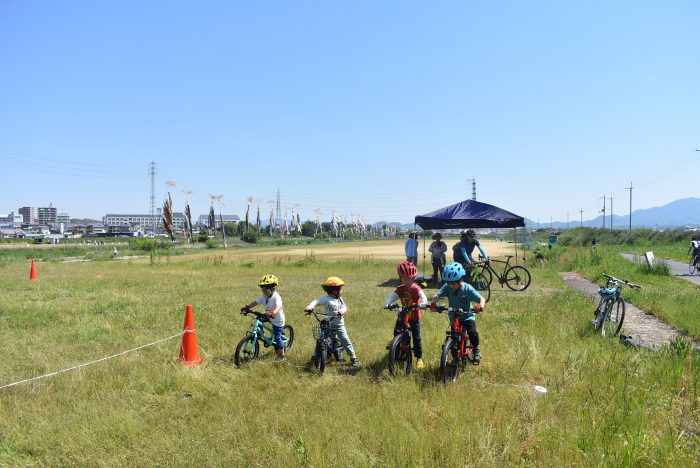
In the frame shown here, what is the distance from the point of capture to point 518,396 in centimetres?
537

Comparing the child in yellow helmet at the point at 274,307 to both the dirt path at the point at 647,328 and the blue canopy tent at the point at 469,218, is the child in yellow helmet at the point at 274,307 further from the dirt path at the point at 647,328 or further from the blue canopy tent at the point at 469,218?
the blue canopy tent at the point at 469,218

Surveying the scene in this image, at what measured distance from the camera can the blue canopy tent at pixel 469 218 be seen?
733 inches

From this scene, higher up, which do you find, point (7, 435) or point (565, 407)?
point (565, 407)

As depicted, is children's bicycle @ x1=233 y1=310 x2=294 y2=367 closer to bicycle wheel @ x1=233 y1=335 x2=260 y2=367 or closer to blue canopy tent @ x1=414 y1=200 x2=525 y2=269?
bicycle wheel @ x1=233 y1=335 x2=260 y2=367

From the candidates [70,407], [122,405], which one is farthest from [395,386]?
[70,407]

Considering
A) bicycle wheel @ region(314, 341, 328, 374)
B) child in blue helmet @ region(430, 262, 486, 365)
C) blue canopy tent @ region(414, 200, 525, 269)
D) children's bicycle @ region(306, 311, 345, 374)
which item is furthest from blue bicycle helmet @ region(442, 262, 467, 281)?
blue canopy tent @ region(414, 200, 525, 269)

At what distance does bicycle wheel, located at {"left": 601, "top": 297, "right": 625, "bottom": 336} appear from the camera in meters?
8.32

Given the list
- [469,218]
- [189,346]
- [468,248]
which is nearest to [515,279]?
[468,248]

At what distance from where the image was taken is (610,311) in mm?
8422

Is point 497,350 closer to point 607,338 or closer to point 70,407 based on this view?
point 607,338

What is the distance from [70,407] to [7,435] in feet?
2.48

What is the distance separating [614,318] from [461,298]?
14.5 feet

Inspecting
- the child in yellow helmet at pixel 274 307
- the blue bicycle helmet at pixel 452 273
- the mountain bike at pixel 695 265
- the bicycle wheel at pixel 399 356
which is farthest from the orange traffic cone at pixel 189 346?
the mountain bike at pixel 695 265

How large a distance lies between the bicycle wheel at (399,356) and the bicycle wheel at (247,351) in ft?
7.27
